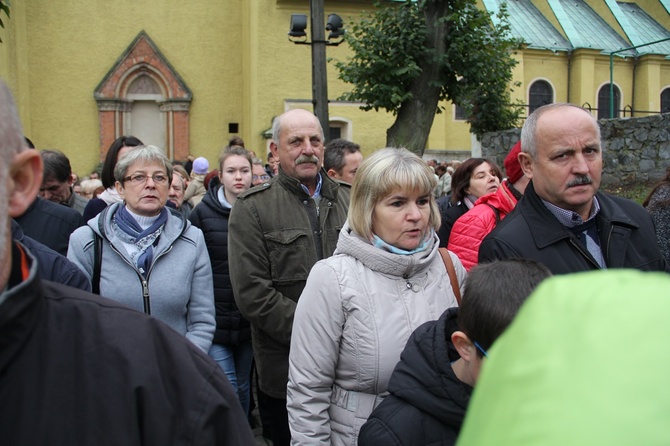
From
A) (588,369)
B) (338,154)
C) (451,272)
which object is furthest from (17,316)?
(338,154)

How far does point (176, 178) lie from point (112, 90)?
19354 mm

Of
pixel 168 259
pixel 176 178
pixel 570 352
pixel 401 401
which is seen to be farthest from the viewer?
pixel 176 178

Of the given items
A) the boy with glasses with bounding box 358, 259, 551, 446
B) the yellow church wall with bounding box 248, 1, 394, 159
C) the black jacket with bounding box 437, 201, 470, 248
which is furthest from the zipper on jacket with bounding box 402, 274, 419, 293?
the yellow church wall with bounding box 248, 1, 394, 159

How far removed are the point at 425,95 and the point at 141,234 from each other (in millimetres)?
10802

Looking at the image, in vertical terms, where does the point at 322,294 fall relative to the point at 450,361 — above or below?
above

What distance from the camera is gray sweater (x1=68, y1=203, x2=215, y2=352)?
3377 millimetres

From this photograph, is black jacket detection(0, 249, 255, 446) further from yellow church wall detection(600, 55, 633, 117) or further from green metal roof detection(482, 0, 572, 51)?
yellow church wall detection(600, 55, 633, 117)

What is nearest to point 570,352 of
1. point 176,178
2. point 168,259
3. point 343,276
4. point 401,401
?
point 401,401

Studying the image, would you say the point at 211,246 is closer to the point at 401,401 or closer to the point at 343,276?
the point at 343,276

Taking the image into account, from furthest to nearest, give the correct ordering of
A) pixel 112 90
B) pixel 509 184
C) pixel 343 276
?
pixel 112 90
pixel 509 184
pixel 343 276

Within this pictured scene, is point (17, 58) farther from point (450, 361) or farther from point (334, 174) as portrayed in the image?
point (450, 361)

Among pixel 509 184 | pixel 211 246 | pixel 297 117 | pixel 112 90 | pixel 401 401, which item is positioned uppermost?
pixel 112 90

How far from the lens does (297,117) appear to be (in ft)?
12.7

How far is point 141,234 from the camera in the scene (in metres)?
3.49
